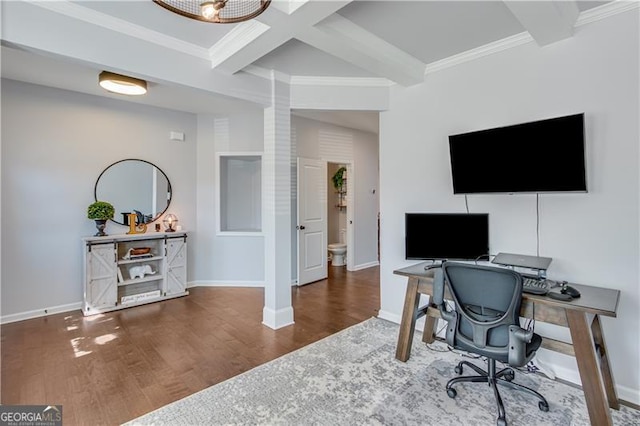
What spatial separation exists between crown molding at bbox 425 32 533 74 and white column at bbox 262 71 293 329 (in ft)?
4.97

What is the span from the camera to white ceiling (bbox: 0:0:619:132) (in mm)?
2012

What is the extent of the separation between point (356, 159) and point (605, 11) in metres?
4.02

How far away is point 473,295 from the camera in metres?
2.00

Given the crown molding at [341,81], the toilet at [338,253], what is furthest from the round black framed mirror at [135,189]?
the toilet at [338,253]

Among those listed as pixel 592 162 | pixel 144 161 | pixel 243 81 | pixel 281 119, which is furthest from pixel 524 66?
pixel 144 161

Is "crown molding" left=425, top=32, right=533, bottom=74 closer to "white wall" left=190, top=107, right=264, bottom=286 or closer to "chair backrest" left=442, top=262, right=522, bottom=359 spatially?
"chair backrest" left=442, top=262, right=522, bottom=359

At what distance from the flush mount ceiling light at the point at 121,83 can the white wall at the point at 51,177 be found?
0.89m

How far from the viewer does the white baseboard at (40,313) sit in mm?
3423

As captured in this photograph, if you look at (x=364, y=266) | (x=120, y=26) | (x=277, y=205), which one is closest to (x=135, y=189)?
(x=277, y=205)

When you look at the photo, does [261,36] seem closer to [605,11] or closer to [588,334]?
[605,11]

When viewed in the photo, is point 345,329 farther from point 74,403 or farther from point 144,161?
point 144,161

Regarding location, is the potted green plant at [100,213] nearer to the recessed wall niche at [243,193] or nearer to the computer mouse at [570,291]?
the recessed wall niche at [243,193]

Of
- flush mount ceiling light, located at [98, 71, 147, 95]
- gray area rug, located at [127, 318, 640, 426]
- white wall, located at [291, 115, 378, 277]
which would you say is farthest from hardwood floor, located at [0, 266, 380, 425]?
flush mount ceiling light, located at [98, 71, 147, 95]

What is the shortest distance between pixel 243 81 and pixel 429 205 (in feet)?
7.13
